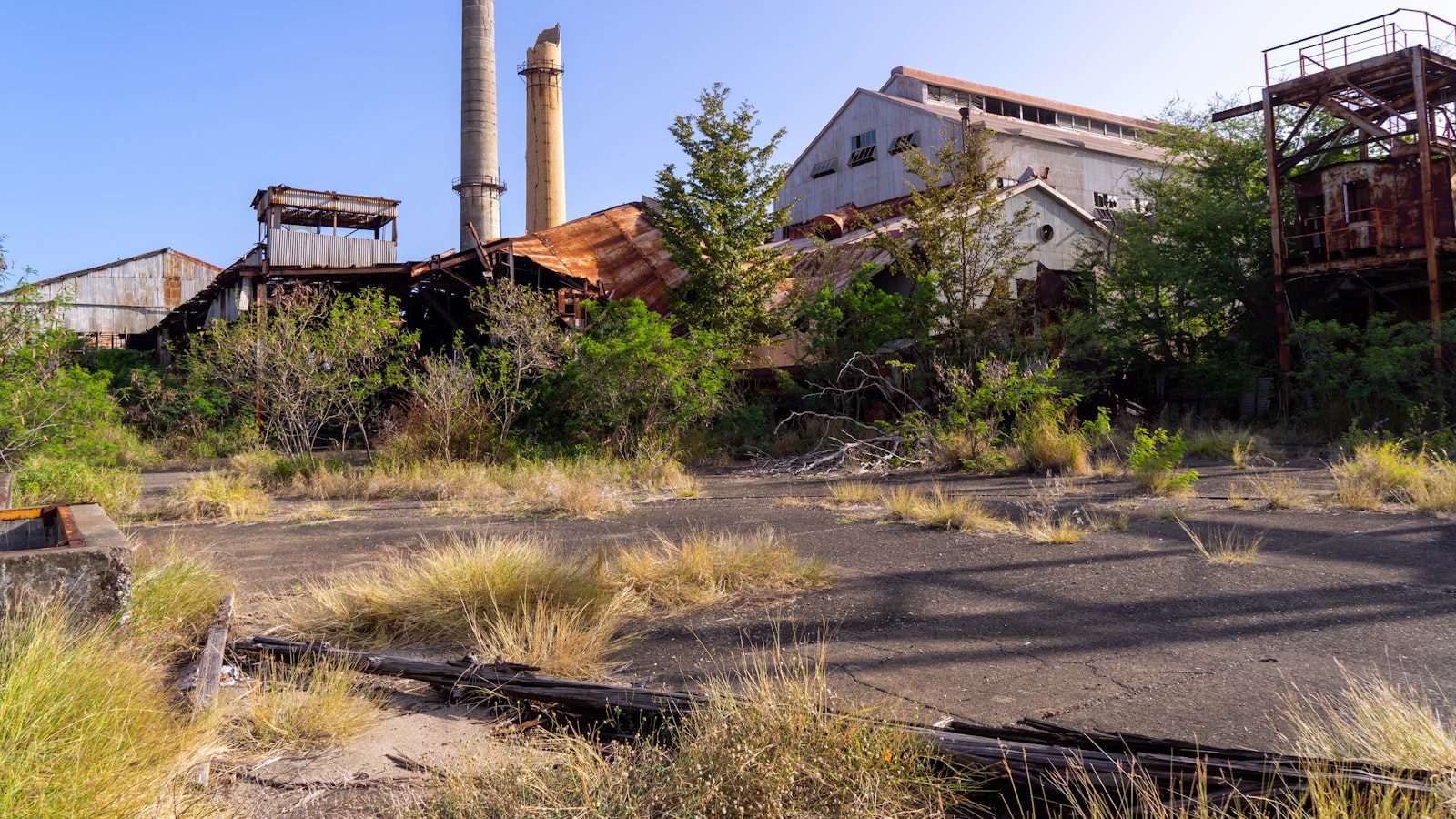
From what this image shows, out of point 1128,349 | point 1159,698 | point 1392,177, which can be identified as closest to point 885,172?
point 1128,349

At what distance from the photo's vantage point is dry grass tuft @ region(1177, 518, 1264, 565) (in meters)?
7.02

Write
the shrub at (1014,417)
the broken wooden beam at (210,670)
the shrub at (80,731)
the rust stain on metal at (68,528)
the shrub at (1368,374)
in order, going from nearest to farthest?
the shrub at (80,731), the broken wooden beam at (210,670), the rust stain on metal at (68,528), the shrub at (1014,417), the shrub at (1368,374)

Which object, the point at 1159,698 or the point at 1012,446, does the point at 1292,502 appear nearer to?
the point at 1012,446

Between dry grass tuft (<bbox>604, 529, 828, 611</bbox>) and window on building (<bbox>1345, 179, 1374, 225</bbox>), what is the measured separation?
1774 centimetres

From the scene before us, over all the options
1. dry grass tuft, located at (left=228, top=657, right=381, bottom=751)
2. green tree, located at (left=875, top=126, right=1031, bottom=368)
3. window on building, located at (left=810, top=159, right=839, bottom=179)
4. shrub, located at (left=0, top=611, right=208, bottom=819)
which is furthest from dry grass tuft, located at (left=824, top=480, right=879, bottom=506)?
window on building, located at (left=810, top=159, right=839, bottom=179)

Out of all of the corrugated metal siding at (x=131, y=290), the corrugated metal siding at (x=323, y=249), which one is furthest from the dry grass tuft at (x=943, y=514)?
the corrugated metal siding at (x=131, y=290)

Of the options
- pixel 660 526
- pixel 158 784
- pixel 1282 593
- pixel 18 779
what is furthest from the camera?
pixel 660 526

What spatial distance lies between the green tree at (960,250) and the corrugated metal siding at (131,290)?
3646 cm

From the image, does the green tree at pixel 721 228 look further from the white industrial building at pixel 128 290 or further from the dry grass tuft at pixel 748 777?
the white industrial building at pixel 128 290

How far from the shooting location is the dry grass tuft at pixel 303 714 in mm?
4059

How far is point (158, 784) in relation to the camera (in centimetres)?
318

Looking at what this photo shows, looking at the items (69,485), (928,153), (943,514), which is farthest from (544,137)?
(943,514)

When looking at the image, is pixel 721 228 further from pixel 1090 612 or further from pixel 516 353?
pixel 1090 612

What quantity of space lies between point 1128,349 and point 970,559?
15603 mm
